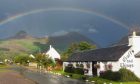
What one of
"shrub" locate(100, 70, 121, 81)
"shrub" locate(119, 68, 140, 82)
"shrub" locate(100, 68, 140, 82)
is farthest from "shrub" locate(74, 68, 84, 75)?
"shrub" locate(119, 68, 140, 82)

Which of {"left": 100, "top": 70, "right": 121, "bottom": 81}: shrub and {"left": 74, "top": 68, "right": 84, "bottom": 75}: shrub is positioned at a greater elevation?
{"left": 74, "top": 68, "right": 84, "bottom": 75}: shrub

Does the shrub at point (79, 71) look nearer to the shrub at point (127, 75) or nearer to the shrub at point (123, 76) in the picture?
the shrub at point (123, 76)

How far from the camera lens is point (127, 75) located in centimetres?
5638

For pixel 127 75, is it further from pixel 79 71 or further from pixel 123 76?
pixel 79 71

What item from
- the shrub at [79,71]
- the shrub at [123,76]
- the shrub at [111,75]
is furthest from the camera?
the shrub at [79,71]

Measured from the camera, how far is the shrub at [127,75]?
182 feet

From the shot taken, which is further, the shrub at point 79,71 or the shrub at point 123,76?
the shrub at point 79,71

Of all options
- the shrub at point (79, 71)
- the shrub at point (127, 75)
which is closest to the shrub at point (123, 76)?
the shrub at point (127, 75)

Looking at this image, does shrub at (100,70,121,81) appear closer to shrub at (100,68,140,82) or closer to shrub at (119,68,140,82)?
shrub at (100,68,140,82)

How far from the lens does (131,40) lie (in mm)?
61094

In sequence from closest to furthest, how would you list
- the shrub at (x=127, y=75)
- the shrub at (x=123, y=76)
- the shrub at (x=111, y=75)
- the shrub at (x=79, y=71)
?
the shrub at (x=123, y=76) → the shrub at (x=127, y=75) → the shrub at (x=111, y=75) → the shrub at (x=79, y=71)

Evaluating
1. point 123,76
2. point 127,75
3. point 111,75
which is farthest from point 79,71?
point 123,76

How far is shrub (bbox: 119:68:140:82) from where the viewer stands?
55475 mm

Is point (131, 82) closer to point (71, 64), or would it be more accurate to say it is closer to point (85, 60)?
point (85, 60)
